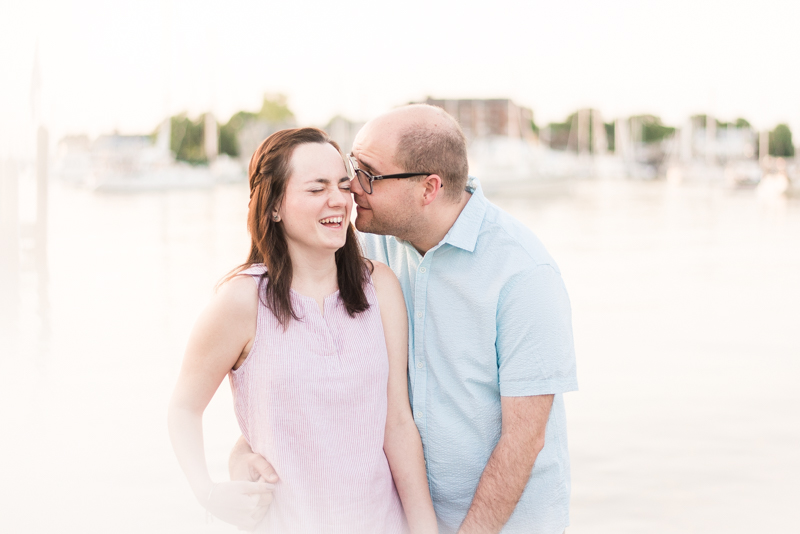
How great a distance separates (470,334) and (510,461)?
409 millimetres

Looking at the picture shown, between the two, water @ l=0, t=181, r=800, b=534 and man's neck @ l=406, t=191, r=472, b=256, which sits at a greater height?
man's neck @ l=406, t=191, r=472, b=256

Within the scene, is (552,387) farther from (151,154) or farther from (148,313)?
(151,154)

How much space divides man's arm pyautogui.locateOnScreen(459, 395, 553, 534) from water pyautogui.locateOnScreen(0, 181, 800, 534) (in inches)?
99.2

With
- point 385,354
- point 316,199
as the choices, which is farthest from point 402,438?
point 316,199

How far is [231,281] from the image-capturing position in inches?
89.8

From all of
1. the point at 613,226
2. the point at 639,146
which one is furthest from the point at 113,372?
the point at 639,146

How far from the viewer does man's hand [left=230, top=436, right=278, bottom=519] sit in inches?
89.0

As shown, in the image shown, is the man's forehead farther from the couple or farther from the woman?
the woman

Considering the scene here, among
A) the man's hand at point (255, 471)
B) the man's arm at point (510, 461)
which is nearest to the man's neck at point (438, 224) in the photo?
the man's arm at point (510, 461)

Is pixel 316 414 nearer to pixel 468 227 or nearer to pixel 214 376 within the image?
pixel 214 376

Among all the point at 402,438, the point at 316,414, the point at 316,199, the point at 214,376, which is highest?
the point at 316,199

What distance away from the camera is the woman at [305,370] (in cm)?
223

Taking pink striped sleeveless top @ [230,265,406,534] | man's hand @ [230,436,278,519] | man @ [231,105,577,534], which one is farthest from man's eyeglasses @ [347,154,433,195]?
man's hand @ [230,436,278,519]

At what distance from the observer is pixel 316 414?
2.24m
